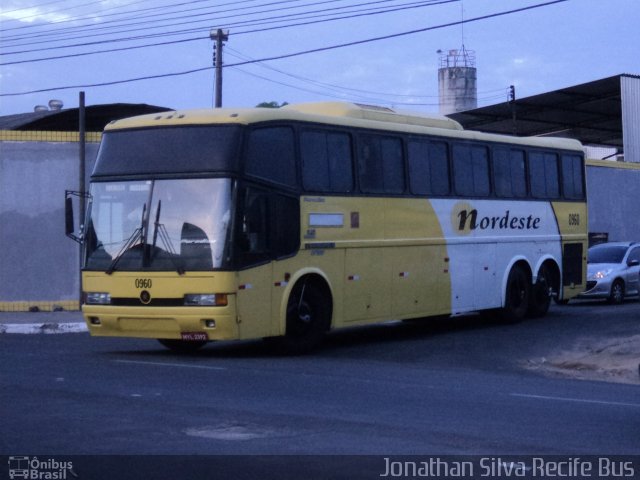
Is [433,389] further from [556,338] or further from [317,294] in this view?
[556,338]

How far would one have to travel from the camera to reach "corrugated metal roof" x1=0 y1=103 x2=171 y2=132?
2928 cm

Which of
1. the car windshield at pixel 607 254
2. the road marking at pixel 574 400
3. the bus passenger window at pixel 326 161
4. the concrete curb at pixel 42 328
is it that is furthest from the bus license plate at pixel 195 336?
the car windshield at pixel 607 254

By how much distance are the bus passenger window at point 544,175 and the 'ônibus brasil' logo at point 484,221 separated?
0.67 metres

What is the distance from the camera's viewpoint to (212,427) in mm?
10258

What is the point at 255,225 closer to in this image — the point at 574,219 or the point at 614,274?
the point at 574,219

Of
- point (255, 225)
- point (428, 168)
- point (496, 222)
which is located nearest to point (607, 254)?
point (496, 222)

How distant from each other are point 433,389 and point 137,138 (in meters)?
6.26

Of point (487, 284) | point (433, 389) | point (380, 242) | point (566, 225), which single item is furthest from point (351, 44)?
point (433, 389)

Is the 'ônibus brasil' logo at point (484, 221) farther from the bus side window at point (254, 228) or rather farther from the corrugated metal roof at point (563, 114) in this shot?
the corrugated metal roof at point (563, 114)

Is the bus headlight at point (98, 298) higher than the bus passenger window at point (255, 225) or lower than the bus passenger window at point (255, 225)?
lower

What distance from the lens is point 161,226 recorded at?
16.2 meters

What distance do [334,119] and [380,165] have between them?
1.35 metres

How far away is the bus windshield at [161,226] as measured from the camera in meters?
15.9

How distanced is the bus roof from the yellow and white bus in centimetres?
3
